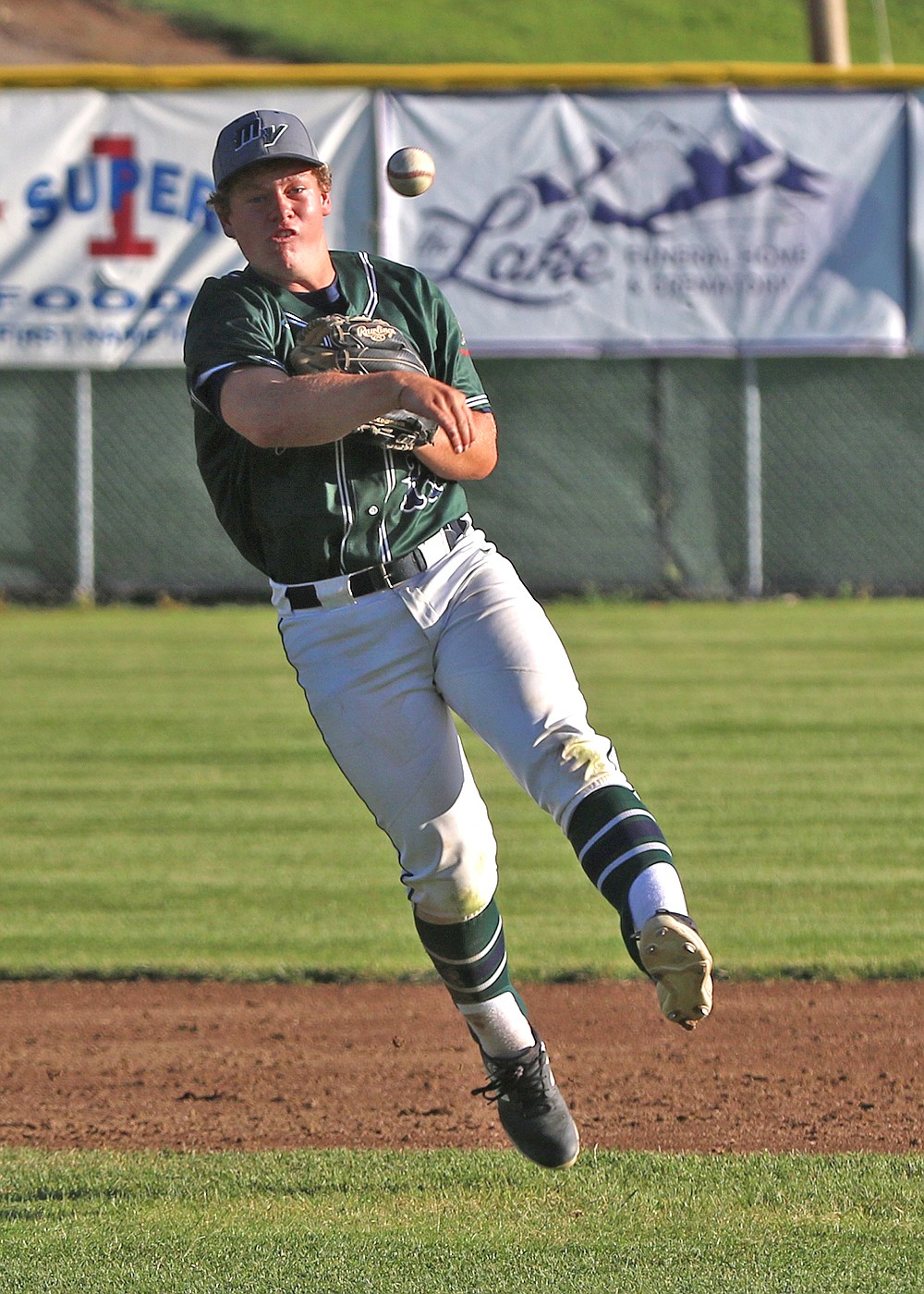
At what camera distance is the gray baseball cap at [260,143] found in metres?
3.80

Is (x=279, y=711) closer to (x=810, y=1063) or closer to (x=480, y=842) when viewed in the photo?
(x=810, y=1063)

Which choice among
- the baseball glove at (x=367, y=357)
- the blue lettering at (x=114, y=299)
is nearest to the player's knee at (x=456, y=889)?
the baseball glove at (x=367, y=357)

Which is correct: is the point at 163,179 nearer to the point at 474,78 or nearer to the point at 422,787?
the point at 474,78

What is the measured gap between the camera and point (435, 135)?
15453 mm

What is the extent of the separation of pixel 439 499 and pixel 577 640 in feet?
30.7

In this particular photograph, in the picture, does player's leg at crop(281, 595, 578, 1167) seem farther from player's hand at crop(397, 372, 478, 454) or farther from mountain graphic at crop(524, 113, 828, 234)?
mountain graphic at crop(524, 113, 828, 234)

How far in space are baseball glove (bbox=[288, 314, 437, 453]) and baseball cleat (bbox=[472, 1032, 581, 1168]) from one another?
1.32 metres

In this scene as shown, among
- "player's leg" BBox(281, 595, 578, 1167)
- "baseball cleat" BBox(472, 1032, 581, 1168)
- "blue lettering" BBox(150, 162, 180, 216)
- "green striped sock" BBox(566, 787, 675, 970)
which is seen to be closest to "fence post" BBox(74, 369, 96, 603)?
"blue lettering" BBox(150, 162, 180, 216)

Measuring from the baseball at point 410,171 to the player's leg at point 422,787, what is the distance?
130 centimetres

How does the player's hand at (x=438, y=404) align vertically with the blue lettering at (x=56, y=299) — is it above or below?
below

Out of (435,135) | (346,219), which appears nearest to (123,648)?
(346,219)

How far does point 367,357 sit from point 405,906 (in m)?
3.54

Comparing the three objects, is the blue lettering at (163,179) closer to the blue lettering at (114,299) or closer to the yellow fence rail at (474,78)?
the yellow fence rail at (474,78)

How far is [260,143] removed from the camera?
3.81 m
